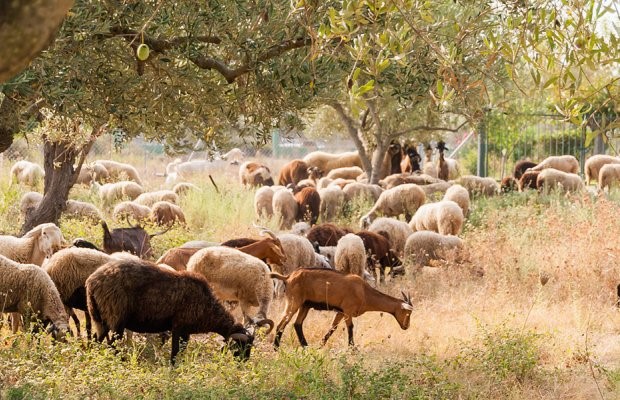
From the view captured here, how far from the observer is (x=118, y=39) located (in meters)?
9.10

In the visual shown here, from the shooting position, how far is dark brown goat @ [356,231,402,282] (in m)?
13.8

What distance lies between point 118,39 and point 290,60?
5.12 feet

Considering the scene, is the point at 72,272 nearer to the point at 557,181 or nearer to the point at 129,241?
the point at 129,241

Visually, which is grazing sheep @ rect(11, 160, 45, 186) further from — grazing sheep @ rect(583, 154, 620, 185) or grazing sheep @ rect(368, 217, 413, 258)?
grazing sheep @ rect(583, 154, 620, 185)

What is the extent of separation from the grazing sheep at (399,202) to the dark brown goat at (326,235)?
498 centimetres

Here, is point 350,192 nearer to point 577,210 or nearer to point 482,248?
point 577,210

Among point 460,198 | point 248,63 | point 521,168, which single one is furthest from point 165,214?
point 521,168

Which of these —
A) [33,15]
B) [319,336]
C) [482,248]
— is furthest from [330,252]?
[33,15]

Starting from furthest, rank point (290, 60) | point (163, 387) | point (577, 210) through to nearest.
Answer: point (577, 210) → point (290, 60) → point (163, 387)

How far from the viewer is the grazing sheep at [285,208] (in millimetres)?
19578

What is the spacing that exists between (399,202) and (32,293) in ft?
38.5

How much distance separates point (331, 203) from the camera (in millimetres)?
20734

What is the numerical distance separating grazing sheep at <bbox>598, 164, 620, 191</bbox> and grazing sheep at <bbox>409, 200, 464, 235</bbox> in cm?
915

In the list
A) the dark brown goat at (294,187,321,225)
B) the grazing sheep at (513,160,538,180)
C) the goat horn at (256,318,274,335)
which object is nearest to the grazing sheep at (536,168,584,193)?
the grazing sheep at (513,160,538,180)
